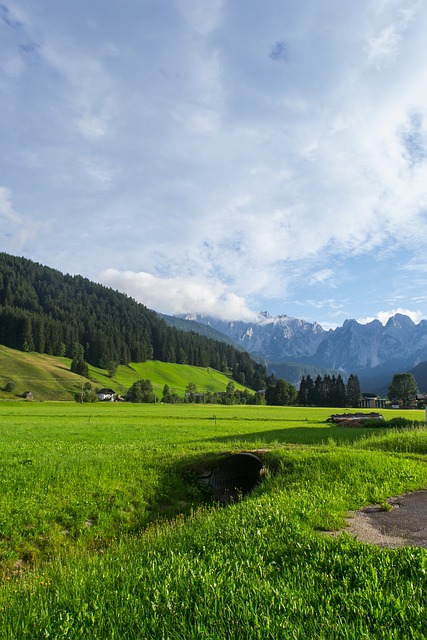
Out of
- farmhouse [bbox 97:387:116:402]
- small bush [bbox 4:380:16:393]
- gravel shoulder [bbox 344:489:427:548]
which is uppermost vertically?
Result: gravel shoulder [bbox 344:489:427:548]

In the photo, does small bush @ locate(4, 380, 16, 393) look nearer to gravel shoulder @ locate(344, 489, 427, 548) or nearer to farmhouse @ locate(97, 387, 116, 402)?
farmhouse @ locate(97, 387, 116, 402)

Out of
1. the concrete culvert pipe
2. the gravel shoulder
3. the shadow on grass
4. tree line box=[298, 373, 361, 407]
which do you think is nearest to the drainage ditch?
the concrete culvert pipe

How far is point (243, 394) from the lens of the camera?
196 metres

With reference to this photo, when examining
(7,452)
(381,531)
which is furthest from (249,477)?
(7,452)

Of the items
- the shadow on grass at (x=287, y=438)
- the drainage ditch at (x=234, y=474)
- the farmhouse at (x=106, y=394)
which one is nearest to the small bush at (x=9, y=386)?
the farmhouse at (x=106, y=394)

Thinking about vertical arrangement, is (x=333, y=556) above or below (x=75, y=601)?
above

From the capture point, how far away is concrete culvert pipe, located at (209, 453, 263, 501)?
2041cm

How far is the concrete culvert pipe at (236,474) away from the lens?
2041cm

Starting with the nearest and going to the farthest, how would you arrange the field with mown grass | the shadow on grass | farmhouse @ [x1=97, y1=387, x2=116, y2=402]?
1. the field with mown grass
2. the shadow on grass
3. farmhouse @ [x1=97, y1=387, x2=116, y2=402]

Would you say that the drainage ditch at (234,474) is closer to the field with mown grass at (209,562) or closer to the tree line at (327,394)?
the field with mown grass at (209,562)

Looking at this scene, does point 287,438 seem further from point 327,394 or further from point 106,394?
point 106,394

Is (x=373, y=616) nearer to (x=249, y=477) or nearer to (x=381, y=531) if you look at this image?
(x=381, y=531)

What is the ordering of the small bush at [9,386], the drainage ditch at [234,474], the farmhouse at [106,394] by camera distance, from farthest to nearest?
the farmhouse at [106,394], the small bush at [9,386], the drainage ditch at [234,474]

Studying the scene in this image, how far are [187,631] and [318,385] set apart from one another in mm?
175677
